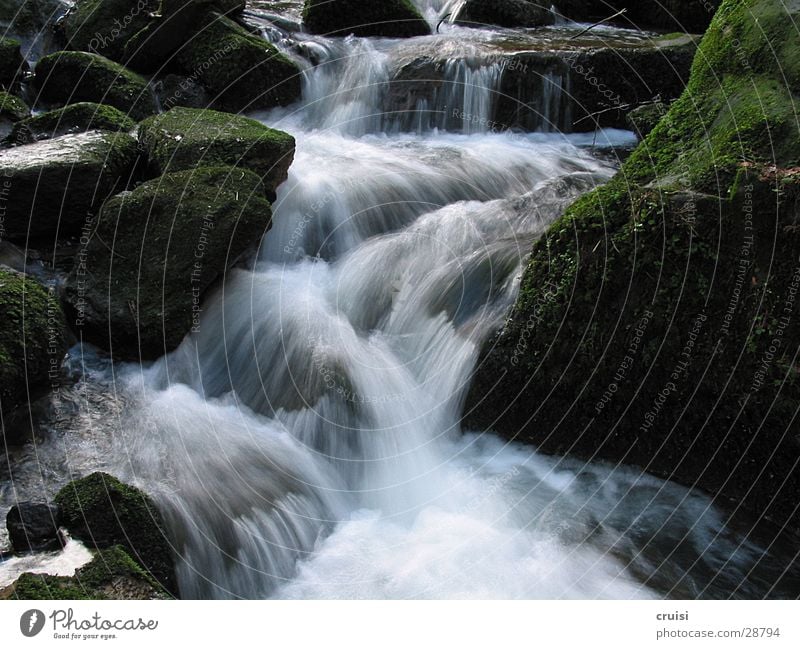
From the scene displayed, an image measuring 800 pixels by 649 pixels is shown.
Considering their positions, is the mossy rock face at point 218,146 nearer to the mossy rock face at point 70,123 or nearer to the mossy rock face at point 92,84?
the mossy rock face at point 70,123

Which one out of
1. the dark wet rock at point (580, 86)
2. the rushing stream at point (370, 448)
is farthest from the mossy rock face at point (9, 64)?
the dark wet rock at point (580, 86)

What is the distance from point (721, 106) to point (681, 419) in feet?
8.37

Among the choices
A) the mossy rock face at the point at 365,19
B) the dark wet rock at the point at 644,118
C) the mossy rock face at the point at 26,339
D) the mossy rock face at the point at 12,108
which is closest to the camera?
the mossy rock face at the point at 26,339

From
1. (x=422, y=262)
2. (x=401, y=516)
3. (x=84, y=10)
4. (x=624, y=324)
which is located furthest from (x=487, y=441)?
(x=84, y=10)

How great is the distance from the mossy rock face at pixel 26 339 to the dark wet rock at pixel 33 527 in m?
1.44

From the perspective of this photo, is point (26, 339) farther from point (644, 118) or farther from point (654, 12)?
point (654, 12)

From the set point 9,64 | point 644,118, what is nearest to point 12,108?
point 9,64

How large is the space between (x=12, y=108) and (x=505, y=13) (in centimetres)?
818

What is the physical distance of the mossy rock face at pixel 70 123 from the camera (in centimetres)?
912

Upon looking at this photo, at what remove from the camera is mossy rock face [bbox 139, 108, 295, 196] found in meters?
8.27

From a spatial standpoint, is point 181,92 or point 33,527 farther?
point 181,92

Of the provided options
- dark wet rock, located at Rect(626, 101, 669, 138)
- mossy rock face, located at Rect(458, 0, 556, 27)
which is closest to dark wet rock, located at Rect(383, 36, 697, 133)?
dark wet rock, located at Rect(626, 101, 669, 138)

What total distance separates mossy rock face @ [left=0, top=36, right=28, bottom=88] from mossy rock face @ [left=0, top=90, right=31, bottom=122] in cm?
91

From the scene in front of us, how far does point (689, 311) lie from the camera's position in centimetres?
582
